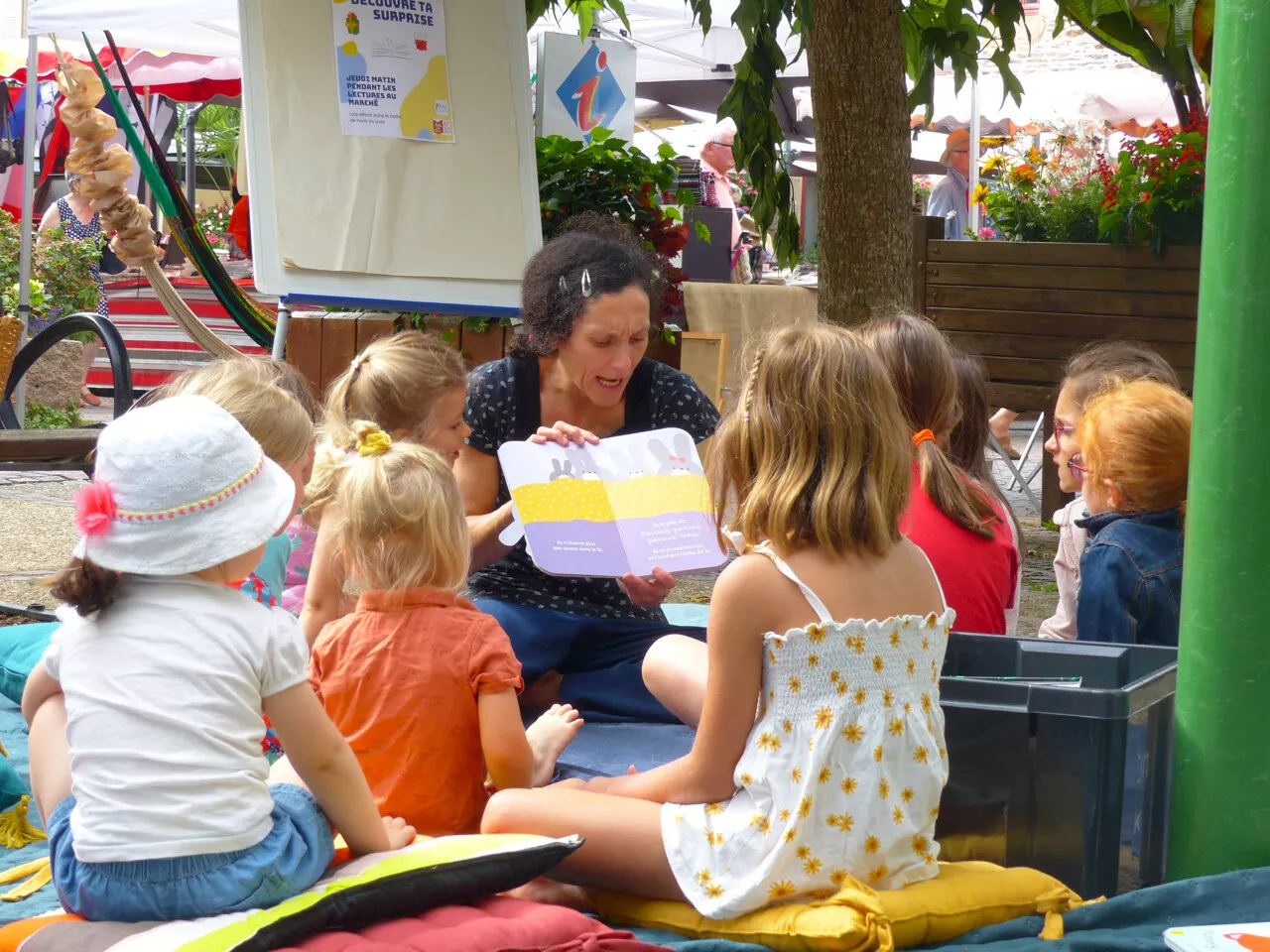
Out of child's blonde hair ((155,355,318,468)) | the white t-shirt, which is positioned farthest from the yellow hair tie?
the white t-shirt

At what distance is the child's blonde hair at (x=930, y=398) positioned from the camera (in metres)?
2.57

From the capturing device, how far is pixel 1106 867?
83.2 inches

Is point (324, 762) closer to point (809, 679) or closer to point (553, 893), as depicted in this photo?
point (553, 893)

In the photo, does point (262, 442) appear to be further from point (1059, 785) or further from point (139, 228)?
point (139, 228)

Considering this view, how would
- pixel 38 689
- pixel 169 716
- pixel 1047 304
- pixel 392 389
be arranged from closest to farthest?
pixel 169 716 → pixel 38 689 → pixel 392 389 → pixel 1047 304

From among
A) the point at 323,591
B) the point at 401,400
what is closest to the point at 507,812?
the point at 323,591

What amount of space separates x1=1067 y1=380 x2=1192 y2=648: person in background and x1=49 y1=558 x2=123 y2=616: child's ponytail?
1690 mm

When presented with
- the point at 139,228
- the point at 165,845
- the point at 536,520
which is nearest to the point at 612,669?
the point at 536,520

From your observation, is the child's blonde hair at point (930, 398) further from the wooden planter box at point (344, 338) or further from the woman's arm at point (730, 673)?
the wooden planter box at point (344, 338)

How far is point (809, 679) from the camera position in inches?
74.8

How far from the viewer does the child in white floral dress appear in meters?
1.89

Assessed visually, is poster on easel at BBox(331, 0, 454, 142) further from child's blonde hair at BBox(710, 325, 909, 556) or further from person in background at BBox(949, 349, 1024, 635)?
child's blonde hair at BBox(710, 325, 909, 556)

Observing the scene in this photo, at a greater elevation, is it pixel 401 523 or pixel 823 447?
pixel 823 447

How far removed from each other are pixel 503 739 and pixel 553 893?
24 centimetres
